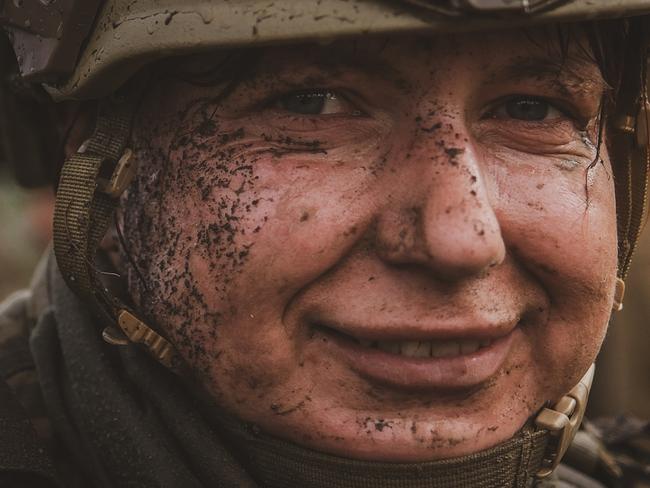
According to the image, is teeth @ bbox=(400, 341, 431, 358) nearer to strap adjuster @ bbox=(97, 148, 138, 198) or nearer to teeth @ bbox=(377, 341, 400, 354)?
teeth @ bbox=(377, 341, 400, 354)

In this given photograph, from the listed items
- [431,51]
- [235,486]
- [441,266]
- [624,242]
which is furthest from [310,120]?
[624,242]

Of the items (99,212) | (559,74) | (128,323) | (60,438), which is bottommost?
(60,438)

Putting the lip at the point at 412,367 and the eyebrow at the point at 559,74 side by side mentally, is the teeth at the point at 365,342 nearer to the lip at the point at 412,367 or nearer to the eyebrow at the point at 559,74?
the lip at the point at 412,367

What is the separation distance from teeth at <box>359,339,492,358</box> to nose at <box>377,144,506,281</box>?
191mm

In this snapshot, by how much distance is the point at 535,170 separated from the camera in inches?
71.0

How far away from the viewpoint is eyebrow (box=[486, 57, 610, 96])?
1.75 metres

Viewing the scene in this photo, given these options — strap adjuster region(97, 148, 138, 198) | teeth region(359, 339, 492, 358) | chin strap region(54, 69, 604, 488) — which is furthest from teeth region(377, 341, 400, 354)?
strap adjuster region(97, 148, 138, 198)

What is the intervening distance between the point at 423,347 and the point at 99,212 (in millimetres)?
765

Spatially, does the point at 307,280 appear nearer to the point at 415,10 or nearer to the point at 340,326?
the point at 340,326

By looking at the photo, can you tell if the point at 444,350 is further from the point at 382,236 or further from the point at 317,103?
the point at 317,103

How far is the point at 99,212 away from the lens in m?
1.93

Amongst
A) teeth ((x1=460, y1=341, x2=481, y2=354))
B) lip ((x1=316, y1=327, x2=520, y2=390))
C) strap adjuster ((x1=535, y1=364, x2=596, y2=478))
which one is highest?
teeth ((x1=460, y1=341, x2=481, y2=354))

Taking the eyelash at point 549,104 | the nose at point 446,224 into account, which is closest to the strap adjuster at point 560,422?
the nose at point 446,224

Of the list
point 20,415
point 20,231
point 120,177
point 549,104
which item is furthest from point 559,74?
point 20,231
